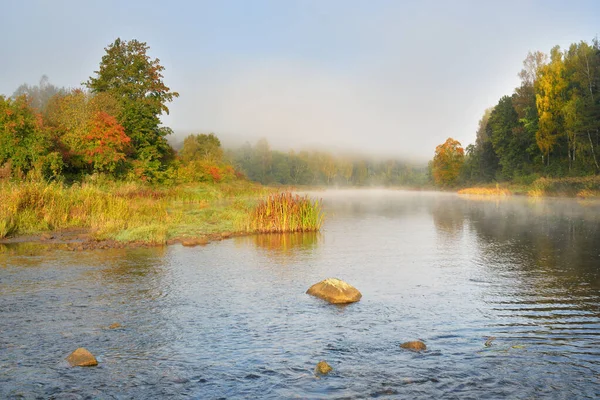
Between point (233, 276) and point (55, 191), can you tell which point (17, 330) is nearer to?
point (233, 276)

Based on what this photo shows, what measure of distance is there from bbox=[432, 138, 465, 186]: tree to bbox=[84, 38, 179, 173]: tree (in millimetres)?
69000

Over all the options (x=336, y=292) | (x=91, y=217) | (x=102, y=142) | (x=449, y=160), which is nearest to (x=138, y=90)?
(x=102, y=142)

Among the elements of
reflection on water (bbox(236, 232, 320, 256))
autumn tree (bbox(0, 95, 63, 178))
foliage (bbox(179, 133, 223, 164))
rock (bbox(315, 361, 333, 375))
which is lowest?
rock (bbox(315, 361, 333, 375))

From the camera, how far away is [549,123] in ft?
196

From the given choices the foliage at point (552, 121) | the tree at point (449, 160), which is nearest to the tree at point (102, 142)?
the foliage at point (552, 121)

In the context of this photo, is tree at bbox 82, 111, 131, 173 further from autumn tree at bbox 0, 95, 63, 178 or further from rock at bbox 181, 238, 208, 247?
rock at bbox 181, 238, 208, 247

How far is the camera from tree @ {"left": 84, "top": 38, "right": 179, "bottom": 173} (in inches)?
1928

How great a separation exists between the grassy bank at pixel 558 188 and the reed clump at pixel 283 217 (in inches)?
1462

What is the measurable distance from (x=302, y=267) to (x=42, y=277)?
678cm

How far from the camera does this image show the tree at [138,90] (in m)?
49.0

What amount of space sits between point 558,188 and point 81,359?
57.7 metres

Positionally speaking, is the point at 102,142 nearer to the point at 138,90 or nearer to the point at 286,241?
the point at 138,90

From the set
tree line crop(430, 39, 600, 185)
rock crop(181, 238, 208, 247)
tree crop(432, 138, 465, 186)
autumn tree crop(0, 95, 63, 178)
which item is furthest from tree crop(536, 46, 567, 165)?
autumn tree crop(0, 95, 63, 178)

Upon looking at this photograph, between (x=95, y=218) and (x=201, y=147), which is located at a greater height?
(x=201, y=147)
